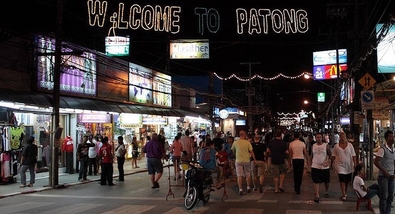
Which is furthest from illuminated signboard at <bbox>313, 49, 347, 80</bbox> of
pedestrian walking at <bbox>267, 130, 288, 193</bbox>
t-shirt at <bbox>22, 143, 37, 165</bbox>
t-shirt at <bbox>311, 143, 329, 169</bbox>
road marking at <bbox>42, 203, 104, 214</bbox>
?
road marking at <bbox>42, 203, 104, 214</bbox>

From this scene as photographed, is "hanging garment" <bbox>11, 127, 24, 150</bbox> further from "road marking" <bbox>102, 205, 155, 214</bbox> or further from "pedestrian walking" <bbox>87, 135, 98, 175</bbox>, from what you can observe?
"road marking" <bbox>102, 205, 155, 214</bbox>

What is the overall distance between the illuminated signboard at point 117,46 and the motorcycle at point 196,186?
14793mm

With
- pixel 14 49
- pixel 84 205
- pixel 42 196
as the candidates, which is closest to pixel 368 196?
pixel 84 205

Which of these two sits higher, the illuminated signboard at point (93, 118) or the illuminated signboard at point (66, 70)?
the illuminated signboard at point (66, 70)

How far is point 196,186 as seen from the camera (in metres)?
11.4

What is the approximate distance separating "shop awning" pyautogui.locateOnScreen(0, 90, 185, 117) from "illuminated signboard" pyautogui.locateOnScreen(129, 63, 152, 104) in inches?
26.9

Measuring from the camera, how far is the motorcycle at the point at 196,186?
11266 mm

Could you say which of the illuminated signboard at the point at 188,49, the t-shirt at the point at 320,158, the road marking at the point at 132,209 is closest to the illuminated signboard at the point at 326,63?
the illuminated signboard at the point at 188,49

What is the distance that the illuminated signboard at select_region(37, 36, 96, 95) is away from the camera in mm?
18812

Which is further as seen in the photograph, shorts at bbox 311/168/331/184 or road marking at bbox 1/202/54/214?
shorts at bbox 311/168/331/184

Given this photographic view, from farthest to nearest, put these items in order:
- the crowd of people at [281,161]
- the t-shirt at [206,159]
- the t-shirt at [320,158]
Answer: the t-shirt at [206,159], the t-shirt at [320,158], the crowd of people at [281,161]

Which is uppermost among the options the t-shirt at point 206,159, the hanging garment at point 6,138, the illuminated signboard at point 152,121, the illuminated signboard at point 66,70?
the illuminated signboard at point 66,70

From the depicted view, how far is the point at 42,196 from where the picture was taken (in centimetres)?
1433

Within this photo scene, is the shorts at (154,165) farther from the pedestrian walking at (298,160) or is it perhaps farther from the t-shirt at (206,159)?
the pedestrian walking at (298,160)
